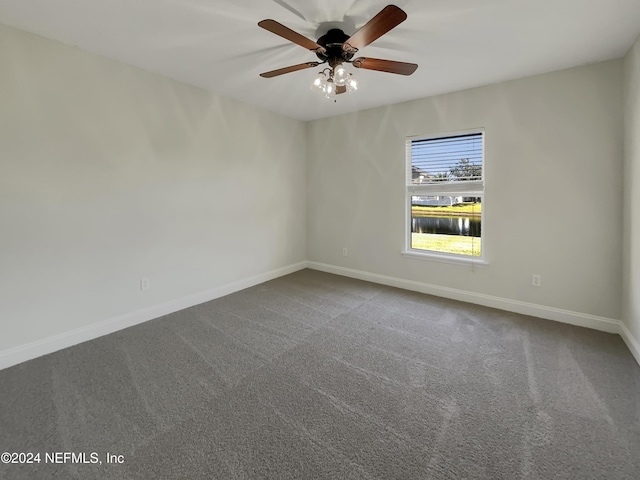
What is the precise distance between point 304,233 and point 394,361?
3.08 m

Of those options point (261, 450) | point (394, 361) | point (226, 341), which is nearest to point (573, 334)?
point (394, 361)

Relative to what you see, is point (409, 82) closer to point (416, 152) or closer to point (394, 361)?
point (416, 152)

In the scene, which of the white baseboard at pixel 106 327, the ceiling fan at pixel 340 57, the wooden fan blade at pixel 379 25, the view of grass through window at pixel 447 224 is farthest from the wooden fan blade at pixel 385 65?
the white baseboard at pixel 106 327

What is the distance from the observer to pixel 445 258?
3.60 meters

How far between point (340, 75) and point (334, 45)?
0.24m

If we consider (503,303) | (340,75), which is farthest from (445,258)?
(340,75)

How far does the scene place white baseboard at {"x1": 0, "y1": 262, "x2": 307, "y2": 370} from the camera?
2.23 m

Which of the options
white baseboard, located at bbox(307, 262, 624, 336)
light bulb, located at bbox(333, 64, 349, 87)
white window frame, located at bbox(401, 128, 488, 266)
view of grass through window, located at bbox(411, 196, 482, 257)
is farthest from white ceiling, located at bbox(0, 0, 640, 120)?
white baseboard, located at bbox(307, 262, 624, 336)

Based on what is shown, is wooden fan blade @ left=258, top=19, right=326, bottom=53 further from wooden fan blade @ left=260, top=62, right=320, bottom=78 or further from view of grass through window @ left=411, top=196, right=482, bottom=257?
view of grass through window @ left=411, top=196, right=482, bottom=257

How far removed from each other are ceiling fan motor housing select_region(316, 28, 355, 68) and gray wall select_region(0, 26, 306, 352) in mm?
1879

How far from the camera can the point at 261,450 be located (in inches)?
57.0

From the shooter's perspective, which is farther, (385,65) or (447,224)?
(447,224)

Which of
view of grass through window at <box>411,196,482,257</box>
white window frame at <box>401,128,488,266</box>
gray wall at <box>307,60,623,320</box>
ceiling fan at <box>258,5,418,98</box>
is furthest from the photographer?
view of grass through window at <box>411,196,482,257</box>

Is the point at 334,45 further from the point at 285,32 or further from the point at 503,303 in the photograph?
the point at 503,303
